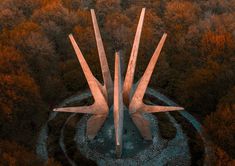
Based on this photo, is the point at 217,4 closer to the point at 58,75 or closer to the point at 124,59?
the point at 124,59

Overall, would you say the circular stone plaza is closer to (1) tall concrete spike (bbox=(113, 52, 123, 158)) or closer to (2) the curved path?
(2) the curved path

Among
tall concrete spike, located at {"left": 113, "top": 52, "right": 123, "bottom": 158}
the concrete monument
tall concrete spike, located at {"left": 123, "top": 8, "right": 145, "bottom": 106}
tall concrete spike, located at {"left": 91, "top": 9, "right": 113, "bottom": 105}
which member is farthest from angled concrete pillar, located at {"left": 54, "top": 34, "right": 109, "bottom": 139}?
tall concrete spike, located at {"left": 113, "top": 52, "right": 123, "bottom": 158}

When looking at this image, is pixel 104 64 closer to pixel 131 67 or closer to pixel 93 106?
pixel 131 67

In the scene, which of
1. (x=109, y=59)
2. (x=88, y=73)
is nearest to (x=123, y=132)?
(x=88, y=73)

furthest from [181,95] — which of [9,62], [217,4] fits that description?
[217,4]

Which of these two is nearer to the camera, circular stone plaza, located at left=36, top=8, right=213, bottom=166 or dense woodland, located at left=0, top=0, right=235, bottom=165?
circular stone plaza, located at left=36, top=8, right=213, bottom=166
